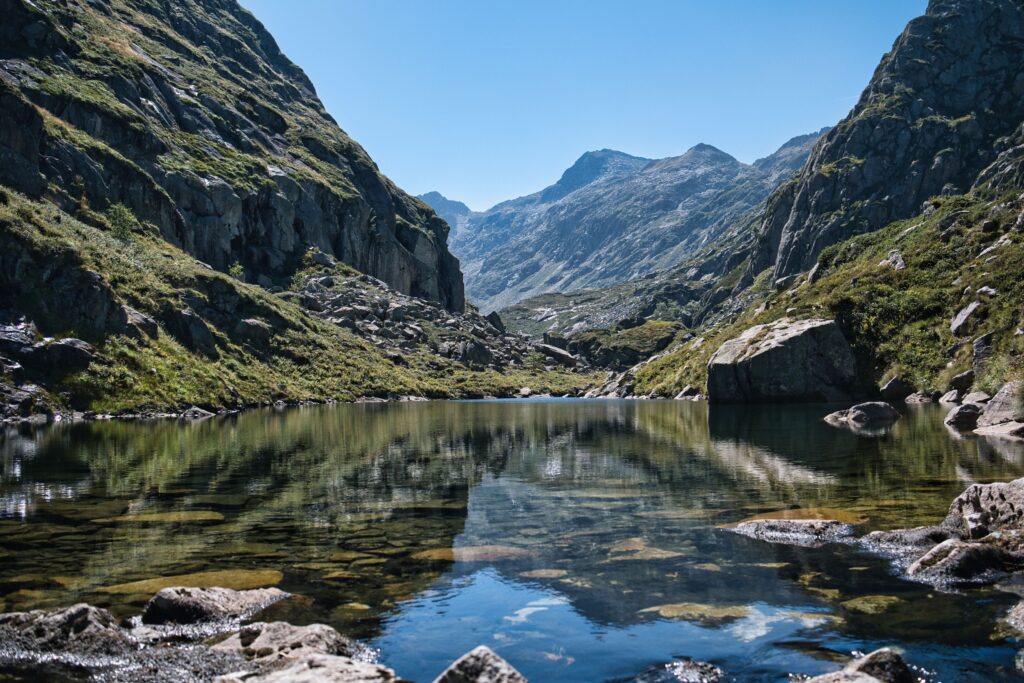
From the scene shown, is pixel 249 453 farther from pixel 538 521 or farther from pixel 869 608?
pixel 869 608

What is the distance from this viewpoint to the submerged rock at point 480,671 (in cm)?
991

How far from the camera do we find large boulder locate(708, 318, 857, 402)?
10262 cm

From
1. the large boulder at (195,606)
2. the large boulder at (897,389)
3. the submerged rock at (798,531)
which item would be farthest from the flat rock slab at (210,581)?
the large boulder at (897,389)

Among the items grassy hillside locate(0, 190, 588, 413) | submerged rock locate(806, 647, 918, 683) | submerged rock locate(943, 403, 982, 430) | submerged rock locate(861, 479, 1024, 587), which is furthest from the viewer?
grassy hillside locate(0, 190, 588, 413)

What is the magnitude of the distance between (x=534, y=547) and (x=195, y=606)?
10.2 m

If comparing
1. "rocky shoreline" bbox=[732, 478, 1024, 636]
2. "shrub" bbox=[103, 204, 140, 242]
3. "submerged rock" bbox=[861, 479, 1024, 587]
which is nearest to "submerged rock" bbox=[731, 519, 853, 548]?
"rocky shoreline" bbox=[732, 478, 1024, 636]

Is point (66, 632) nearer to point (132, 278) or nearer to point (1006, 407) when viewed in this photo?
point (1006, 407)

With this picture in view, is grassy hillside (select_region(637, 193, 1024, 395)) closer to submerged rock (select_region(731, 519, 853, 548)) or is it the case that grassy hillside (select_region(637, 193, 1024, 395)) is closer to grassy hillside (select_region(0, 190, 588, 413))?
submerged rock (select_region(731, 519, 853, 548))

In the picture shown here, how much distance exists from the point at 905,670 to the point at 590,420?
74031 millimetres

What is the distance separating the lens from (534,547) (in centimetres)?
2136

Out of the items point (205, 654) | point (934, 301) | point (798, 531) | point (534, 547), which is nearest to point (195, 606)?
point (205, 654)

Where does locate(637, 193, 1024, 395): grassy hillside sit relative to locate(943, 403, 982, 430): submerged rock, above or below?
above

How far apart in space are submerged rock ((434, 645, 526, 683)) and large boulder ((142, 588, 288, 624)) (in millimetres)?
6564

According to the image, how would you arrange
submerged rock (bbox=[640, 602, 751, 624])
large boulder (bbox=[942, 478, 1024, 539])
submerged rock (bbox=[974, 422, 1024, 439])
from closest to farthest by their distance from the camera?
submerged rock (bbox=[640, 602, 751, 624]) < large boulder (bbox=[942, 478, 1024, 539]) < submerged rock (bbox=[974, 422, 1024, 439])
